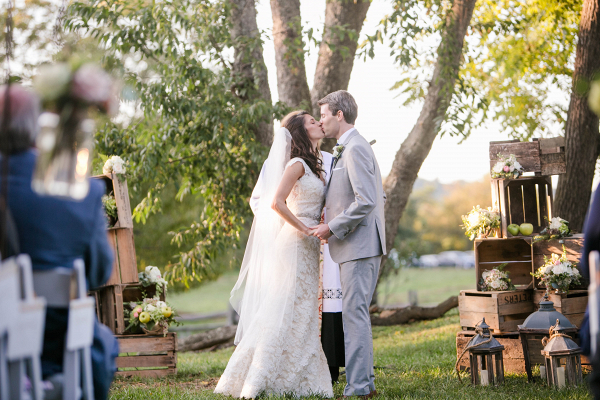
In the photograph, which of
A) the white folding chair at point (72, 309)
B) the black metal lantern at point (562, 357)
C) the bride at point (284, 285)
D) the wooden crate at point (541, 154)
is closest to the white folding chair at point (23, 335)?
the white folding chair at point (72, 309)

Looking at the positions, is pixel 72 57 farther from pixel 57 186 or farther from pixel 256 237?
pixel 256 237

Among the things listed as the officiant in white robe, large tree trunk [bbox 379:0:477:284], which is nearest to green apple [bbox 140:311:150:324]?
the officiant in white robe

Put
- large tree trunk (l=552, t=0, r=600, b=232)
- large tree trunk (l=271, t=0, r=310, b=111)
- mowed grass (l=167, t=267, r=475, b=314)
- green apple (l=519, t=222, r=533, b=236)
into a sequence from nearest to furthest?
1. green apple (l=519, t=222, r=533, b=236)
2. large tree trunk (l=552, t=0, r=600, b=232)
3. large tree trunk (l=271, t=0, r=310, b=111)
4. mowed grass (l=167, t=267, r=475, b=314)

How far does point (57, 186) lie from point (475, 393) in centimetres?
310

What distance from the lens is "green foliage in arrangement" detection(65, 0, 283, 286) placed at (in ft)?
21.6

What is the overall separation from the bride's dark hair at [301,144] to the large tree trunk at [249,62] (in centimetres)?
254

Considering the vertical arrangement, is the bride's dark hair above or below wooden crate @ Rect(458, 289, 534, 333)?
above

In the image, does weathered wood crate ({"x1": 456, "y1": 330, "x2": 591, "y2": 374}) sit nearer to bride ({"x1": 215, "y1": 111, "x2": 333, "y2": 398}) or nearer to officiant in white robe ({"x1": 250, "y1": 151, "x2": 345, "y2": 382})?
officiant in white robe ({"x1": 250, "y1": 151, "x2": 345, "y2": 382})

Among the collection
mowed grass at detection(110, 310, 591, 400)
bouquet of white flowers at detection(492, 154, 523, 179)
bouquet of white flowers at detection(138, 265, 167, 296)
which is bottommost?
mowed grass at detection(110, 310, 591, 400)

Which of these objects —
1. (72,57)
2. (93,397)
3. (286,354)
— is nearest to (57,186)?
(72,57)

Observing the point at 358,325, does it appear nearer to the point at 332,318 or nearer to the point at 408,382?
the point at 332,318

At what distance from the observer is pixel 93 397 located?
2.08 meters

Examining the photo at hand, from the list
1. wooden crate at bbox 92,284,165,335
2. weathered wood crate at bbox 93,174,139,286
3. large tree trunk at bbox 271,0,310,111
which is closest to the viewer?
weathered wood crate at bbox 93,174,139,286

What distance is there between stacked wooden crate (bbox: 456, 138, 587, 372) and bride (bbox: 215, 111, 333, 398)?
1.49 meters
